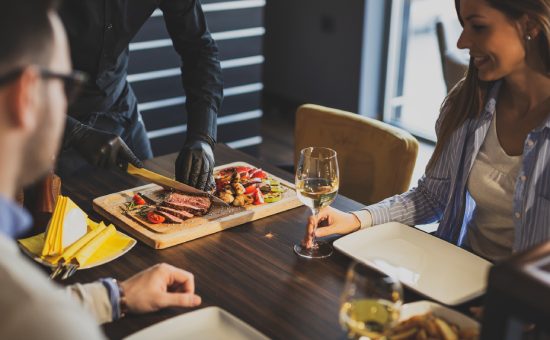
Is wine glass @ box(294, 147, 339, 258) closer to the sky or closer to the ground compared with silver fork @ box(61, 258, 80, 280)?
closer to the sky

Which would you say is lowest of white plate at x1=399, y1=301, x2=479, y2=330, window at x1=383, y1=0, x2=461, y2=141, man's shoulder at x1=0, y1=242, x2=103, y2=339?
window at x1=383, y1=0, x2=461, y2=141

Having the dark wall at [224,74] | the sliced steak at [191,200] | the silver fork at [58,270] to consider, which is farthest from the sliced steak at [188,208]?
the dark wall at [224,74]

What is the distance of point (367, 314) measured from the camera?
3.93 feet

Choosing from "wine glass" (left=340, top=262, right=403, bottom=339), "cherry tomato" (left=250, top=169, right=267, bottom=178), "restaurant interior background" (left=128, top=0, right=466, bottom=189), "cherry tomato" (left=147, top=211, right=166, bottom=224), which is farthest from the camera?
"restaurant interior background" (left=128, top=0, right=466, bottom=189)

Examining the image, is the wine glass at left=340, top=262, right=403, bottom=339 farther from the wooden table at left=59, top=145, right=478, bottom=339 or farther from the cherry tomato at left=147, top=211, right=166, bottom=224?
the cherry tomato at left=147, top=211, right=166, bottom=224

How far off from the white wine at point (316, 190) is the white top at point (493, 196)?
1.46ft

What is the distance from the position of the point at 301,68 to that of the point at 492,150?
374 centimetres

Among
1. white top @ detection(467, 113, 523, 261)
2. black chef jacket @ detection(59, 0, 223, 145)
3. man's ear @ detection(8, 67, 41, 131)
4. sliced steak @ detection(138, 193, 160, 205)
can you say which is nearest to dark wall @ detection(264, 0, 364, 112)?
black chef jacket @ detection(59, 0, 223, 145)

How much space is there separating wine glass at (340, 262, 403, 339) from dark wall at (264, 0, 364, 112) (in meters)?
3.95

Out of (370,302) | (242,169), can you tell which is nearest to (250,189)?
(242,169)

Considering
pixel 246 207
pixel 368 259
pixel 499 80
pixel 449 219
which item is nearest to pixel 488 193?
pixel 449 219

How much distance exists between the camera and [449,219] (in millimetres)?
1978

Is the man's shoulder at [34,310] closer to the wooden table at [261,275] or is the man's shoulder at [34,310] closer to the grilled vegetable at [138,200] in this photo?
the wooden table at [261,275]

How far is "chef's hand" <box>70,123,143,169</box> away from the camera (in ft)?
6.57
